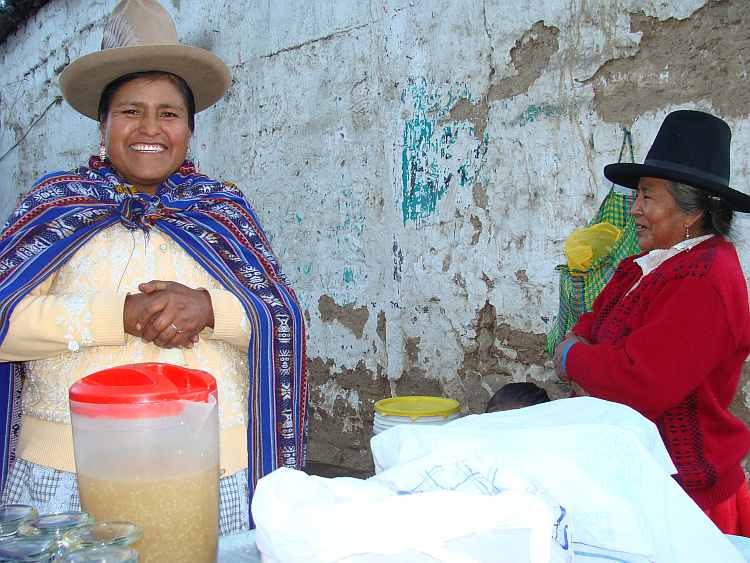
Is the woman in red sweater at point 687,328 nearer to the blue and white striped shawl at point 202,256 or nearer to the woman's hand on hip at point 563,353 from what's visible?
the woman's hand on hip at point 563,353

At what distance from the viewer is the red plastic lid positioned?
2.51 feet

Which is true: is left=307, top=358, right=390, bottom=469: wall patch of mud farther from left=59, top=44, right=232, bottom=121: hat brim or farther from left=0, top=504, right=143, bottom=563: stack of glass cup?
left=0, top=504, right=143, bottom=563: stack of glass cup

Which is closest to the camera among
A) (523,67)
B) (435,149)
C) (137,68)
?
(137,68)

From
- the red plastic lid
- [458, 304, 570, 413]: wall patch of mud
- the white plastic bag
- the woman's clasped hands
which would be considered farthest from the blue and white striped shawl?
[458, 304, 570, 413]: wall patch of mud

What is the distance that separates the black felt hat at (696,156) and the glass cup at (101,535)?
174 centimetres

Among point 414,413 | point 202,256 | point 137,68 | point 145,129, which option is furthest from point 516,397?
point 137,68

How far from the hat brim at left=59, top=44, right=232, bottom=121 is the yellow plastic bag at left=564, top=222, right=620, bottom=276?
1441 millimetres

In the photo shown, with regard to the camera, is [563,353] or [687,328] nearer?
[687,328]

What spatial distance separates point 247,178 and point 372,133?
1077mm

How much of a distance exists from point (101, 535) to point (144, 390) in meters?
0.18

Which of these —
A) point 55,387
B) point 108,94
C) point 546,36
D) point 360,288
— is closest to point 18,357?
point 55,387

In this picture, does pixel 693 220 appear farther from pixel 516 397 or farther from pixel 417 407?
pixel 417 407

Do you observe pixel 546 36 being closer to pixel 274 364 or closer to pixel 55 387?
pixel 274 364

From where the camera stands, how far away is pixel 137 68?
169cm
